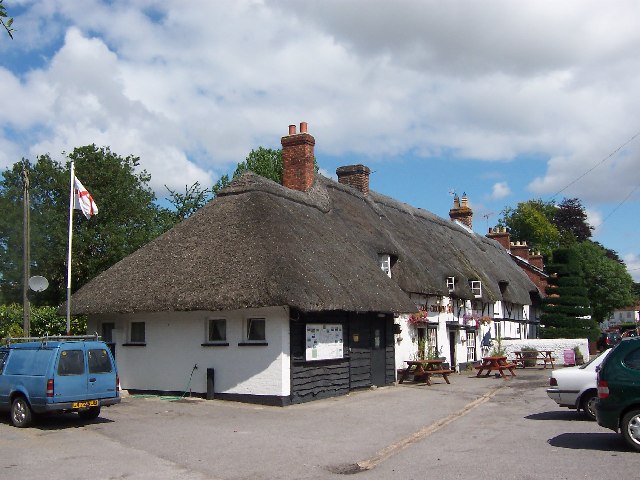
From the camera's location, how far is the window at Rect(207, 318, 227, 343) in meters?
18.9

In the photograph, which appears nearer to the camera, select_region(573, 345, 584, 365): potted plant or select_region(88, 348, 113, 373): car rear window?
select_region(88, 348, 113, 373): car rear window

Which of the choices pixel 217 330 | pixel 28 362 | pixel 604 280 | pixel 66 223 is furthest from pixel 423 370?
pixel 604 280

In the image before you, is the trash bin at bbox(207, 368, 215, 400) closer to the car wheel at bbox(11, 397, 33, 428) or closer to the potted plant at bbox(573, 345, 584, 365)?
the car wheel at bbox(11, 397, 33, 428)

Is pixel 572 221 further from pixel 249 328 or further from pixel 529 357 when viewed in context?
pixel 249 328

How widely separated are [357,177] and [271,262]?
13.7 m

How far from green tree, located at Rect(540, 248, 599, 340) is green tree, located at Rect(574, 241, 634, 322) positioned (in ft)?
23.8

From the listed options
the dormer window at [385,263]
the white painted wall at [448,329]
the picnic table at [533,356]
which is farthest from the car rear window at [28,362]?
the picnic table at [533,356]

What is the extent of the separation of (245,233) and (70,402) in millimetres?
7341

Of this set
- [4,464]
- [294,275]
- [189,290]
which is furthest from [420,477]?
[189,290]

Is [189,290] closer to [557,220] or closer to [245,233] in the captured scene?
[245,233]

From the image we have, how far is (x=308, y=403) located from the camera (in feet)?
59.3

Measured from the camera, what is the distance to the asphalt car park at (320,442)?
387 inches

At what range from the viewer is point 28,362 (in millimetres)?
14008

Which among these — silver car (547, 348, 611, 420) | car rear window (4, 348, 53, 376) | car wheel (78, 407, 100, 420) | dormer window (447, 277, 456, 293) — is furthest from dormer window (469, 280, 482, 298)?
car rear window (4, 348, 53, 376)
